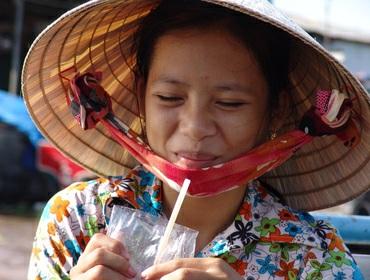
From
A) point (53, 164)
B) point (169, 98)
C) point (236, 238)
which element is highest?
point (169, 98)

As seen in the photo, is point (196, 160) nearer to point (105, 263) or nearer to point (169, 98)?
point (169, 98)

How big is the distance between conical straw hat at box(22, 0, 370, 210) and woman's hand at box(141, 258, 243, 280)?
1.83 feet

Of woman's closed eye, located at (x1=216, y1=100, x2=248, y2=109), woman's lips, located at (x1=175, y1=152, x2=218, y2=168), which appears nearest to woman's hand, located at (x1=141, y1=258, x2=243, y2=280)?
woman's lips, located at (x1=175, y1=152, x2=218, y2=168)

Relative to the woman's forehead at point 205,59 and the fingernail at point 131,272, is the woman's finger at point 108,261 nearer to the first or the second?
the fingernail at point 131,272

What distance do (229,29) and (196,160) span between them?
31 centimetres

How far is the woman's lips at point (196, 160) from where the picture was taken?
59.3 inches

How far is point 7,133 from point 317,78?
20.0 feet

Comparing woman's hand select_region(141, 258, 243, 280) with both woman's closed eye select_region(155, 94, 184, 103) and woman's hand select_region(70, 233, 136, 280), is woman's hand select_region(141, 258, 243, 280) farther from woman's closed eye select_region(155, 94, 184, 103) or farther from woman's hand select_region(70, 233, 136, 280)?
woman's closed eye select_region(155, 94, 184, 103)

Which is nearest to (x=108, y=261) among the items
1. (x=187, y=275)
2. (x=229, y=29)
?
(x=187, y=275)

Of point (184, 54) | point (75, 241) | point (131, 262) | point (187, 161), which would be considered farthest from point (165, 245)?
point (184, 54)

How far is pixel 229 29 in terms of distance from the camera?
159 cm

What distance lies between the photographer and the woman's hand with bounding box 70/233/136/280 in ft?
4.29

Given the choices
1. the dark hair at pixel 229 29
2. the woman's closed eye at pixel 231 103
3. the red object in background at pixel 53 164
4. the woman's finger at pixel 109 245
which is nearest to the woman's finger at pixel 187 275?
the woman's finger at pixel 109 245

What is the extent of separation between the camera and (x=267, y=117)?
1.71 meters
